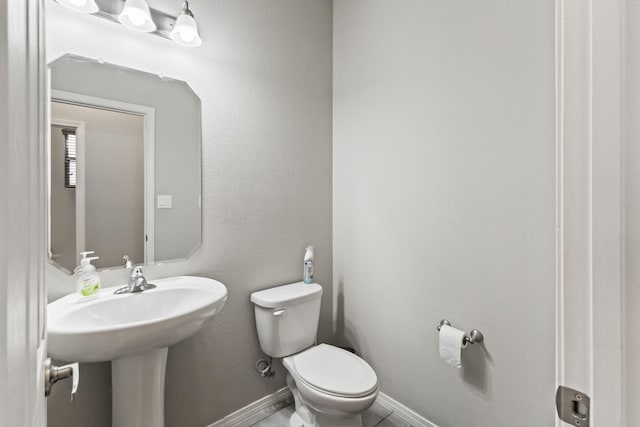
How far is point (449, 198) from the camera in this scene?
144 centimetres

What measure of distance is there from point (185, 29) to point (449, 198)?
4.84 feet

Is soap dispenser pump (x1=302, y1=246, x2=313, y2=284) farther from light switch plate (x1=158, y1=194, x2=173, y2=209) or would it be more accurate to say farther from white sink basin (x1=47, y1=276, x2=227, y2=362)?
light switch plate (x1=158, y1=194, x2=173, y2=209)

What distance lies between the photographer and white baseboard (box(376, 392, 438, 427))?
1.57m

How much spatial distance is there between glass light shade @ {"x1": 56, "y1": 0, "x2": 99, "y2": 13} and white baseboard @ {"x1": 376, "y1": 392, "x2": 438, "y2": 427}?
2372 mm

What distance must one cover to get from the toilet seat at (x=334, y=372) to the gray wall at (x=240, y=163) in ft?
1.17

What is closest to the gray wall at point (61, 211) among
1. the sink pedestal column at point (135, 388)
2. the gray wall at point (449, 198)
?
the sink pedestal column at point (135, 388)

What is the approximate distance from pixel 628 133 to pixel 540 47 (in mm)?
1023

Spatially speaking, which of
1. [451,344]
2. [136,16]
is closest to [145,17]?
[136,16]

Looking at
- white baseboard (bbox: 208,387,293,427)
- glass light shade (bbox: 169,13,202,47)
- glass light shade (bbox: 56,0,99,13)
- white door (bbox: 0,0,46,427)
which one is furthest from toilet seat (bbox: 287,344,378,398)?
glass light shade (bbox: 56,0,99,13)

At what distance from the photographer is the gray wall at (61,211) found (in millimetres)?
1146

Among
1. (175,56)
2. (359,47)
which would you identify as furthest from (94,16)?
(359,47)

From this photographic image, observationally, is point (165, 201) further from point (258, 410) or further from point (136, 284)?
point (258, 410)

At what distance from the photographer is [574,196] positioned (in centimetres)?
43

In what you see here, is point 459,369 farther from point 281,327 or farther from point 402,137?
point 402,137
